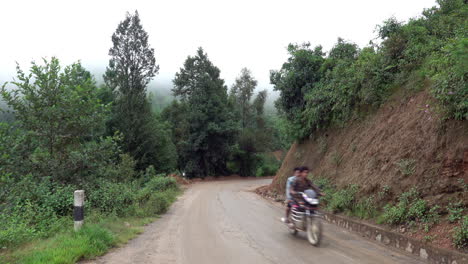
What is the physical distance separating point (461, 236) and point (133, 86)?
30641 mm

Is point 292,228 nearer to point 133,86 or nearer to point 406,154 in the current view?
point 406,154

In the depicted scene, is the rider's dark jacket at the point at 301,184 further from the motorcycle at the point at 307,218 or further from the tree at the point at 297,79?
the tree at the point at 297,79

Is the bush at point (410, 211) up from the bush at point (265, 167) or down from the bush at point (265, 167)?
up

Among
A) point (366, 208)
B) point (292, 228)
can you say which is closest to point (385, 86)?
point (366, 208)

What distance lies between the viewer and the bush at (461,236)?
585 centimetres

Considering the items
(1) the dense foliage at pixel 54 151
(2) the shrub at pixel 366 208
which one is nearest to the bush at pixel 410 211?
(2) the shrub at pixel 366 208

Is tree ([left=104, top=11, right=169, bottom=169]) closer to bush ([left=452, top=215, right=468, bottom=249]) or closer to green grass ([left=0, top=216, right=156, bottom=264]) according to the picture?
green grass ([left=0, top=216, right=156, bottom=264])

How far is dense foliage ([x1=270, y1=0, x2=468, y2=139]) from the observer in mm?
8109

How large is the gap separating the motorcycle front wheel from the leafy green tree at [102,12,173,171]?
87.2 feet

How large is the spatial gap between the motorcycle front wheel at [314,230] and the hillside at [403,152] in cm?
279

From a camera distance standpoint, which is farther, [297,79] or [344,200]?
[297,79]

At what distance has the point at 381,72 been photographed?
494 inches

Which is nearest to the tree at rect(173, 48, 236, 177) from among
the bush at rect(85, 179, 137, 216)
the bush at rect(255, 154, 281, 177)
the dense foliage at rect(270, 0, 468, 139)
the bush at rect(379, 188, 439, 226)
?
the bush at rect(255, 154, 281, 177)

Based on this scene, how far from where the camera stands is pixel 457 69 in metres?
7.20
